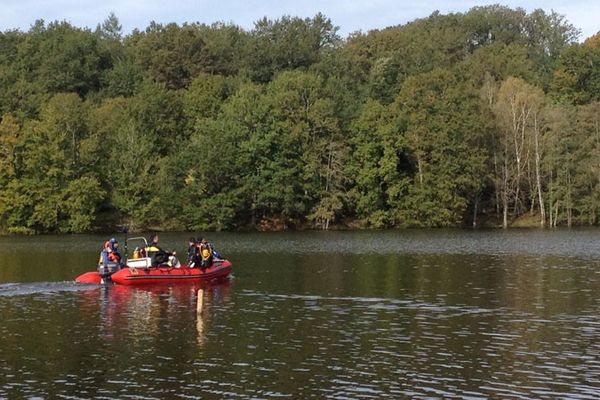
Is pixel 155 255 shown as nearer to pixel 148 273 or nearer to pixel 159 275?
pixel 159 275

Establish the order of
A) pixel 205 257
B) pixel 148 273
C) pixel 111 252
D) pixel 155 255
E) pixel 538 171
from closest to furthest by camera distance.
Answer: pixel 148 273 → pixel 155 255 → pixel 111 252 → pixel 205 257 → pixel 538 171

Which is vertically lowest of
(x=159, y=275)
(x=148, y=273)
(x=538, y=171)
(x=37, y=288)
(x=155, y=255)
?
(x=37, y=288)

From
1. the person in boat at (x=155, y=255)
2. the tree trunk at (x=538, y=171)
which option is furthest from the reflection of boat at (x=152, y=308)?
the tree trunk at (x=538, y=171)

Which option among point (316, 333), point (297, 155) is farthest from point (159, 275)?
point (297, 155)

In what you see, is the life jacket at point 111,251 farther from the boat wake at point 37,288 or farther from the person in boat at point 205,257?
the person in boat at point 205,257

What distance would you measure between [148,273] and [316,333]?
15.1m

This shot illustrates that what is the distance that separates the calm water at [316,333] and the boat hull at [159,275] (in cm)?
71

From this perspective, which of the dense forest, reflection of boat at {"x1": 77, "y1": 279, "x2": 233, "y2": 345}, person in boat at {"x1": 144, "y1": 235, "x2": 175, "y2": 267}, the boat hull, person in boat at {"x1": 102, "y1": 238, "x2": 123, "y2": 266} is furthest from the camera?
the dense forest

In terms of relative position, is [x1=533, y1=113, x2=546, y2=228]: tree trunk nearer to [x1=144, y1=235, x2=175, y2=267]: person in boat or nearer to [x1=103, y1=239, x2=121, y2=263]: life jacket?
[x1=144, y1=235, x2=175, y2=267]: person in boat

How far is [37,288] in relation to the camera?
124 feet

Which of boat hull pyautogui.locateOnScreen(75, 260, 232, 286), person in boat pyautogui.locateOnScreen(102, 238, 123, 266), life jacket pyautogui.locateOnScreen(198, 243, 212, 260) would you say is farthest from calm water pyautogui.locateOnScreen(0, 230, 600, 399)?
person in boat pyautogui.locateOnScreen(102, 238, 123, 266)

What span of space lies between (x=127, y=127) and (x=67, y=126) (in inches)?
253

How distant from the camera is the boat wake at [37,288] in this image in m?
36.7

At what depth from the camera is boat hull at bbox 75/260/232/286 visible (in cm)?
4000
